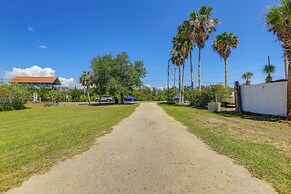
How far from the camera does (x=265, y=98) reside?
16.3m

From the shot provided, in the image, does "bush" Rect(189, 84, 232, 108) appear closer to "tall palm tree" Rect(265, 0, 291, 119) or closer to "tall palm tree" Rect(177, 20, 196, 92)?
"tall palm tree" Rect(177, 20, 196, 92)

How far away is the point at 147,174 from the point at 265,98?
1484cm

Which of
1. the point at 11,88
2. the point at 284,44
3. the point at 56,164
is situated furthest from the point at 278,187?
the point at 11,88

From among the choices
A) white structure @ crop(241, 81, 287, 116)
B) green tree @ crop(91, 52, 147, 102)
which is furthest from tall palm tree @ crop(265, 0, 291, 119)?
green tree @ crop(91, 52, 147, 102)

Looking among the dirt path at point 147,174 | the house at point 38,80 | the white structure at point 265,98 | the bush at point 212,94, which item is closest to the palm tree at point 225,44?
the bush at point 212,94

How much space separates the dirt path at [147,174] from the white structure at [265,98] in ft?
36.2

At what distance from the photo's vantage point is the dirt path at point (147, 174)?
360 cm

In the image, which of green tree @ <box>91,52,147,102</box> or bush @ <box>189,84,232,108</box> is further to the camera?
green tree @ <box>91,52,147,102</box>

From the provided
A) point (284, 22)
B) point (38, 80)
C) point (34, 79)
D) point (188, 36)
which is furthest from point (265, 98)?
point (34, 79)

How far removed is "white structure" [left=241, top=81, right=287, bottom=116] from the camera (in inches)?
573

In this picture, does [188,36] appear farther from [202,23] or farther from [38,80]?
[38,80]

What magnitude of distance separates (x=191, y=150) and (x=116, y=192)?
3.15 m

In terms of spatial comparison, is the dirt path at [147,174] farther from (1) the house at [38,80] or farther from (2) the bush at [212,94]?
(1) the house at [38,80]

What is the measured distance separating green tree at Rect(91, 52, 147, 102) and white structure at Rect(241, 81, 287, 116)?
25272 mm
